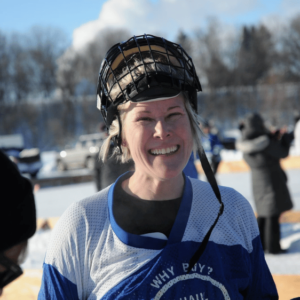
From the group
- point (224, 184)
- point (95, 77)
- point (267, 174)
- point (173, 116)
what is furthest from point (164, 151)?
point (95, 77)

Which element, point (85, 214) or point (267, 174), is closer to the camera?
point (85, 214)

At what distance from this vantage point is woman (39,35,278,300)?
4.09 ft

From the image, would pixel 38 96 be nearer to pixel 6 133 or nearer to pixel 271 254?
pixel 6 133

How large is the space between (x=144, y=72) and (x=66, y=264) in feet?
2.51

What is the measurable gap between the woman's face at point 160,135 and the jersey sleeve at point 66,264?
0.34 meters

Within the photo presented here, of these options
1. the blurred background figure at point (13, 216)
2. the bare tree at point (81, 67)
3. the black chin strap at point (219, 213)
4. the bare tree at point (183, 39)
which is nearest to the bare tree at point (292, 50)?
the bare tree at point (183, 39)

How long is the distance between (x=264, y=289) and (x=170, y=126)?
0.76 meters

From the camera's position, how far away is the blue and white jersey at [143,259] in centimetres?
123

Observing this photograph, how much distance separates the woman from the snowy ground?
8.10 feet

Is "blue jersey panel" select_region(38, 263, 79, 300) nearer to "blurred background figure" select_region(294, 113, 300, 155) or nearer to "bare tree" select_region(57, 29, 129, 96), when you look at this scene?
"blurred background figure" select_region(294, 113, 300, 155)

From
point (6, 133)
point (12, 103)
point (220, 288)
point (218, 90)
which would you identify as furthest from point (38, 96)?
point (220, 288)

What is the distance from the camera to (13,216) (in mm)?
854

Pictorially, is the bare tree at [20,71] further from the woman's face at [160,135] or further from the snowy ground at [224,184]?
the woman's face at [160,135]

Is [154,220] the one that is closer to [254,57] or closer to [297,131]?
[297,131]
